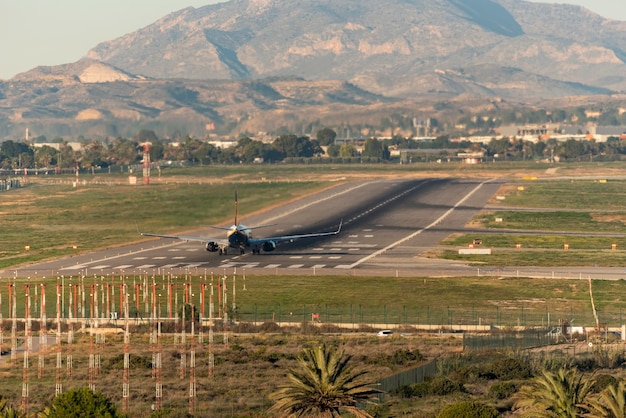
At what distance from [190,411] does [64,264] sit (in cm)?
8076

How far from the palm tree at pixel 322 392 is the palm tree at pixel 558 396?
334 inches

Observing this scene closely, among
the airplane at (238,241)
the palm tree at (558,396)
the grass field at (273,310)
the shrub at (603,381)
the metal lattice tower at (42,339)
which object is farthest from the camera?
the airplane at (238,241)

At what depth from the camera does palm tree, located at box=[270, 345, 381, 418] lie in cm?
6644

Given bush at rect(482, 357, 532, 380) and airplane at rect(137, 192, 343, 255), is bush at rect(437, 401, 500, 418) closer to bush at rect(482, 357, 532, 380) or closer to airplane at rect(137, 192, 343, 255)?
bush at rect(482, 357, 532, 380)

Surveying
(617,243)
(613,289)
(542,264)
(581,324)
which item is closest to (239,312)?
(581,324)

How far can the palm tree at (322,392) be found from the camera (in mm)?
66438

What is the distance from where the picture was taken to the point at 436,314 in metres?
120

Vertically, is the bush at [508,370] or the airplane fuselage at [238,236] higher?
the airplane fuselage at [238,236]

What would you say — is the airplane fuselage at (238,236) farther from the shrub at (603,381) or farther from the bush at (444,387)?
the shrub at (603,381)

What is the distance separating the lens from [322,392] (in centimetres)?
6688

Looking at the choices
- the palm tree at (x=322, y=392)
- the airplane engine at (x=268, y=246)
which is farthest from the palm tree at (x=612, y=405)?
the airplane engine at (x=268, y=246)

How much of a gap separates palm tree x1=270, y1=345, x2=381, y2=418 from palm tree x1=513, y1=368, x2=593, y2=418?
8472mm

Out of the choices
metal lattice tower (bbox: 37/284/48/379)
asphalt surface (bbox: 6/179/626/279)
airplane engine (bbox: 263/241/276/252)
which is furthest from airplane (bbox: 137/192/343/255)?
metal lattice tower (bbox: 37/284/48/379)

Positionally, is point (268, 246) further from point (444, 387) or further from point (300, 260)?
point (444, 387)
